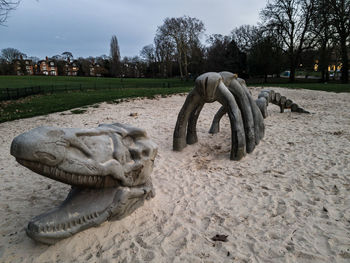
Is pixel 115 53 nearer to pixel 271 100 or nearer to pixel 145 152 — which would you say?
pixel 271 100

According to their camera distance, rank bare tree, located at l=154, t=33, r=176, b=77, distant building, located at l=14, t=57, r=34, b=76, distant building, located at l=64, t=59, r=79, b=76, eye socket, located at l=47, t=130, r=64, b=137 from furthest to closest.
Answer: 1. distant building, located at l=64, t=59, r=79, b=76
2. distant building, located at l=14, t=57, r=34, b=76
3. bare tree, located at l=154, t=33, r=176, b=77
4. eye socket, located at l=47, t=130, r=64, b=137

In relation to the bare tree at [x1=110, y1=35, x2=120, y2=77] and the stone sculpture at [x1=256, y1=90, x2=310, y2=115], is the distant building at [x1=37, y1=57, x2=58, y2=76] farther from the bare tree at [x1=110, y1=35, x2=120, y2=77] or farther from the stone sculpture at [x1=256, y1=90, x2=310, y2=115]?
the stone sculpture at [x1=256, y1=90, x2=310, y2=115]

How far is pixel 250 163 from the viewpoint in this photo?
17.8ft

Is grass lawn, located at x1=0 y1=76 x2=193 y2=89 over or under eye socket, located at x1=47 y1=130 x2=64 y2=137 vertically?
over

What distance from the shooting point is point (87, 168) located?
2.55 metres

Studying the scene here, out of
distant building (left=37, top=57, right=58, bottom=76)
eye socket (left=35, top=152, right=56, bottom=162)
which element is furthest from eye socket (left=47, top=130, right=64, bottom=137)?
distant building (left=37, top=57, right=58, bottom=76)

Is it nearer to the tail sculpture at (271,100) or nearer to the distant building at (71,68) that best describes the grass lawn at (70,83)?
the tail sculpture at (271,100)

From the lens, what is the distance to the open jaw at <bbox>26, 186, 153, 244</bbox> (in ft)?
8.44

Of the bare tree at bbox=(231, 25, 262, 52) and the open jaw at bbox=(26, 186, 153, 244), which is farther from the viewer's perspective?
the bare tree at bbox=(231, 25, 262, 52)

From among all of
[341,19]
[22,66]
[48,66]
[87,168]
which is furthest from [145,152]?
[48,66]

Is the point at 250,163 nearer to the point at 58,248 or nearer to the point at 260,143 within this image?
the point at 260,143

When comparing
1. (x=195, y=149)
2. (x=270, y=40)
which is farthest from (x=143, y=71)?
(x=195, y=149)

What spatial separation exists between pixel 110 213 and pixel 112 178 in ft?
1.56

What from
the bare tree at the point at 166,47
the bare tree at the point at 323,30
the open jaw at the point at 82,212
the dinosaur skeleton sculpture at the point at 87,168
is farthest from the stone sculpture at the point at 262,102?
the bare tree at the point at 166,47
